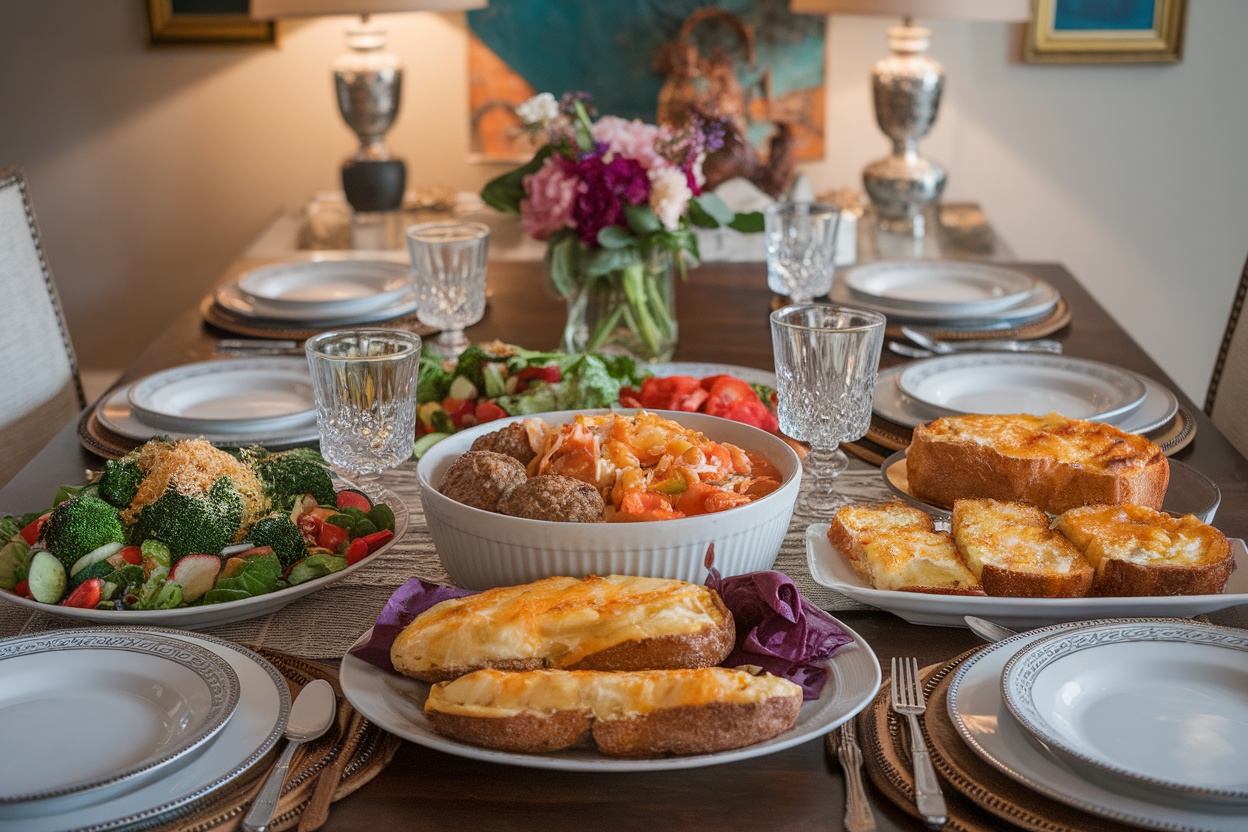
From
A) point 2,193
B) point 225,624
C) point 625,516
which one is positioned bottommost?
point 225,624

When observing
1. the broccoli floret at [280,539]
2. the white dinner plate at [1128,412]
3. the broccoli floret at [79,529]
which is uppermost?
the broccoli floret at [79,529]

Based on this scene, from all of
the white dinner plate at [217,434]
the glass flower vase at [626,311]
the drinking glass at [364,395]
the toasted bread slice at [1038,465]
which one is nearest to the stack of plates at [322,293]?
the glass flower vase at [626,311]

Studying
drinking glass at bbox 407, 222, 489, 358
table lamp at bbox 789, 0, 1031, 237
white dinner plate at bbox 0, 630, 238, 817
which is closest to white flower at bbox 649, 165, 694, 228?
drinking glass at bbox 407, 222, 489, 358

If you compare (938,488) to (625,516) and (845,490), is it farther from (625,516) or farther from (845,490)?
(625,516)

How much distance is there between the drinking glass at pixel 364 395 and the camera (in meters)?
1.41

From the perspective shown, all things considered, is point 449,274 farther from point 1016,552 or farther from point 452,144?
point 452,144

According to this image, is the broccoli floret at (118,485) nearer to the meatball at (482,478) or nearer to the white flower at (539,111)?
the meatball at (482,478)

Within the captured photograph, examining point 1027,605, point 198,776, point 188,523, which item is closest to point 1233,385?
point 1027,605

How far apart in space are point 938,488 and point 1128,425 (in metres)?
0.42

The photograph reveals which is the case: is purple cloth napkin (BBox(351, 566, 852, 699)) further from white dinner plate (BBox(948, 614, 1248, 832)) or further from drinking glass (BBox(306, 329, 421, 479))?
drinking glass (BBox(306, 329, 421, 479))

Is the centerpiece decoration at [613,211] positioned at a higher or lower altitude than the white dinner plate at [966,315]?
higher

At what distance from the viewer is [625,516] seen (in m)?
1.19

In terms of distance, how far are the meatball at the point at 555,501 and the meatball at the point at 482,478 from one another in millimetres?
18

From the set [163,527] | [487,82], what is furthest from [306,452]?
[487,82]
